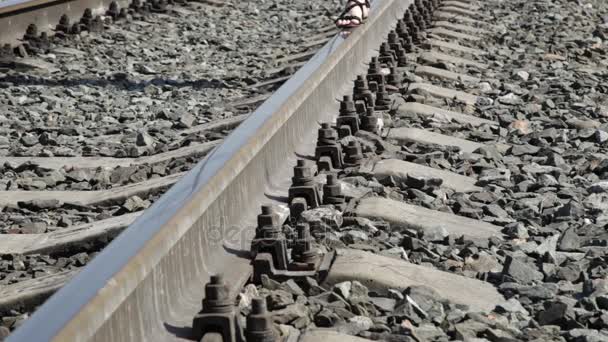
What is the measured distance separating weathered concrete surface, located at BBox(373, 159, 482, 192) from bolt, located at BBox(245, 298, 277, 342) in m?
2.06

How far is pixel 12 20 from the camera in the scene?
9.32 metres

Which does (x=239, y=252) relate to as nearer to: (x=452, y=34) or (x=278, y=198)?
(x=278, y=198)

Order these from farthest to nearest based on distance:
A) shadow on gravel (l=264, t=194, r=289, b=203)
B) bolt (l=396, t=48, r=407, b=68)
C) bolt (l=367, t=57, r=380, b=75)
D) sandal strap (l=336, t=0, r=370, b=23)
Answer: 1. sandal strap (l=336, t=0, r=370, b=23)
2. bolt (l=396, t=48, r=407, b=68)
3. bolt (l=367, t=57, r=380, b=75)
4. shadow on gravel (l=264, t=194, r=289, b=203)

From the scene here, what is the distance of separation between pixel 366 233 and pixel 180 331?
3.96 feet

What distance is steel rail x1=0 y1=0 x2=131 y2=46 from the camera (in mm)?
9211

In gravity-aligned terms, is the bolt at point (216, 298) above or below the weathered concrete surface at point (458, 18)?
above

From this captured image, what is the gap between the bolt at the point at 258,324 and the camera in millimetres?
2947

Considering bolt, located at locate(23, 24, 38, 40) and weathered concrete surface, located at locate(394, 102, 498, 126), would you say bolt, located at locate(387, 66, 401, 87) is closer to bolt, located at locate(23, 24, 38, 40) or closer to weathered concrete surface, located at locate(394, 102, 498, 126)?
weathered concrete surface, located at locate(394, 102, 498, 126)

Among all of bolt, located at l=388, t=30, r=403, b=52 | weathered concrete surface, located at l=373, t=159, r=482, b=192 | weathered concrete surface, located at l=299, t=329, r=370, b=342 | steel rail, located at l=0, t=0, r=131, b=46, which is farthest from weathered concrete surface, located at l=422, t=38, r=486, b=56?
weathered concrete surface, located at l=299, t=329, r=370, b=342

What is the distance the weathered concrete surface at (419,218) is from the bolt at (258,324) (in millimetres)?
1391

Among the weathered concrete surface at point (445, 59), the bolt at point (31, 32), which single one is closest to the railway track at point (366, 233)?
the weathered concrete surface at point (445, 59)

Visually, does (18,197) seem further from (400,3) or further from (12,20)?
(400,3)

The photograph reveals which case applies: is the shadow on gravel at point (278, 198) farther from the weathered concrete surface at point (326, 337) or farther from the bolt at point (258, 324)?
the bolt at point (258, 324)

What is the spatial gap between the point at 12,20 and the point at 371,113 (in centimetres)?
417
